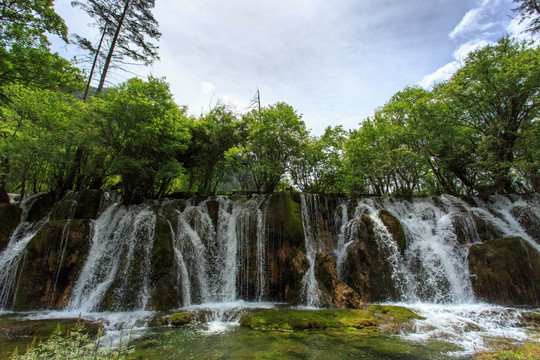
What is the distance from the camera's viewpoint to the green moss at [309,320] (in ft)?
25.8

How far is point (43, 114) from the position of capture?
1493 cm

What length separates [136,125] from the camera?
14.8 meters

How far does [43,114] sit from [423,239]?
Answer: 23383 mm

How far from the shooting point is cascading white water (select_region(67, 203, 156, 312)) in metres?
10.2

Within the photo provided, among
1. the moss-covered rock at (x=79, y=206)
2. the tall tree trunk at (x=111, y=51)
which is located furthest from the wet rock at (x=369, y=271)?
the tall tree trunk at (x=111, y=51)

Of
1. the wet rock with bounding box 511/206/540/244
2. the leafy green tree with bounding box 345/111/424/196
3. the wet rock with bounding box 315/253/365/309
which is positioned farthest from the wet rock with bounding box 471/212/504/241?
the wet rock with bounding box 315/253/365/309

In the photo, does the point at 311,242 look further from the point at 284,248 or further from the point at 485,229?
the point at 485,229

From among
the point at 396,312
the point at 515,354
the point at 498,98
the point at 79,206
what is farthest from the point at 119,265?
the point at 498,98

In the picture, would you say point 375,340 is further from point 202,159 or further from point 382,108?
point 382,108

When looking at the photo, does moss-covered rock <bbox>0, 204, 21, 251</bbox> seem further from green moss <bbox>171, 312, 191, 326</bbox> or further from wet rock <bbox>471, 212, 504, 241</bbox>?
wet rock <bbox>471, 212, 504, 241</bbox>

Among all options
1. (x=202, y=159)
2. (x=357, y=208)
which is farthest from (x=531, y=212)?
(x=202, y=159)

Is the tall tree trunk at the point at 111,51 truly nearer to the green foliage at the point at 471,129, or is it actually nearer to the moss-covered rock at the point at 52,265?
the moss-covered rock at the point at 52,265

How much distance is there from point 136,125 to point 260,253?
A: 10.5m

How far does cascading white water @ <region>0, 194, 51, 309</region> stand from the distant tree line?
238 centimetres
